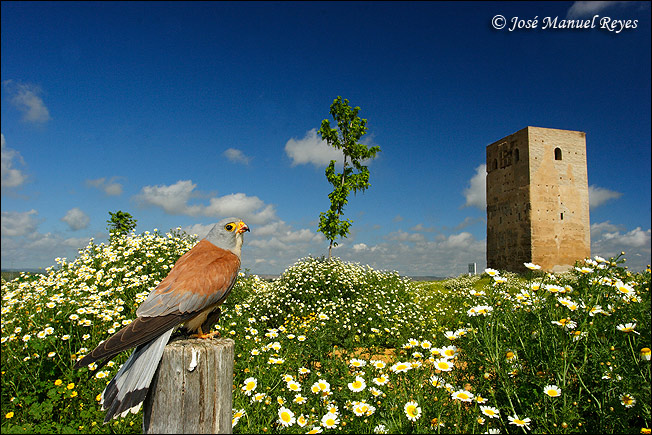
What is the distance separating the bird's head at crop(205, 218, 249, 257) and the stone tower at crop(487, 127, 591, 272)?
62.0 ft

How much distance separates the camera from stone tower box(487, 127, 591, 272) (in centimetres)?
1916

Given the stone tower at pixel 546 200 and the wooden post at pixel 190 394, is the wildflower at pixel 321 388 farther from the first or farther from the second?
the stone tower at pixel 546 200

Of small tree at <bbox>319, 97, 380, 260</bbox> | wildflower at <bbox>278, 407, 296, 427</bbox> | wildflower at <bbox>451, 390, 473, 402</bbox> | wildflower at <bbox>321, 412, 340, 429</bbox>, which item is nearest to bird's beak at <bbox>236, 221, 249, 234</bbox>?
wildflower at <bbox>278, 407, 296, 427</bbox>

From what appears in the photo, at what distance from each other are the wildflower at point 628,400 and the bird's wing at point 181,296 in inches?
124

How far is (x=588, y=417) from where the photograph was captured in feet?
11.5

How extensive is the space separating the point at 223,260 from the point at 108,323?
374 centimetres

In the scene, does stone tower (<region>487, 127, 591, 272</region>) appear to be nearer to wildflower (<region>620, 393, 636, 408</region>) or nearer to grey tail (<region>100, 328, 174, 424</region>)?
wildflower (<region>620, 393, 636, 408</region>)

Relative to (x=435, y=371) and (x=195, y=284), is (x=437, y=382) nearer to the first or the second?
(x=435, y=371)

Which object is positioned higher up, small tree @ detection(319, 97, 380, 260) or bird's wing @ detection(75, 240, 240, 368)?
small tree @ detection(319, 97, 380, 260)

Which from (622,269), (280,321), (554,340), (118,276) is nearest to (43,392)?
(118,276)

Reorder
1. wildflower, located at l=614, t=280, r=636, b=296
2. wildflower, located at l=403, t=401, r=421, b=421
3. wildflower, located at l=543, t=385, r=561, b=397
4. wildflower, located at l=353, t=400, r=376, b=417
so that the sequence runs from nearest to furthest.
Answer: wildflower, located at l=403, t=401, r=421, b=421 < wildflower, located at l=353, t=400, r=376, b=417 < wildflower, located at l=543, t=385, r=561, b=397 < wildflower, located at l=614, t=280, r=636, b=296

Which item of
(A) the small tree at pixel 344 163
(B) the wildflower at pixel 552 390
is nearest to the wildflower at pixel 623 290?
(B) the wildflower at pixel 552 390

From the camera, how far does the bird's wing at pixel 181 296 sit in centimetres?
203

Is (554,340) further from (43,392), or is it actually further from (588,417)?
(43,392)
